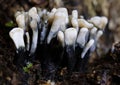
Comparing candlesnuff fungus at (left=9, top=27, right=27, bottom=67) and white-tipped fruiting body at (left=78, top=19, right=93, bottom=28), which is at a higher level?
white-tipped fruiting body at (left=78, top=19, right=93, bottom=28)

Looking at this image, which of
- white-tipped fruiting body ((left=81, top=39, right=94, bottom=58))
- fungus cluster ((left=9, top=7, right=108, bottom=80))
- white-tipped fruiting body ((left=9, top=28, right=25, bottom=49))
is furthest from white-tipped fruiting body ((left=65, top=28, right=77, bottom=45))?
white-tipped fruiting body ((left=9, top=28, right=25, bottom=49))

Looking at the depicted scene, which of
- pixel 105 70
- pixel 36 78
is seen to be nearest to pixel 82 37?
pixel 105 70

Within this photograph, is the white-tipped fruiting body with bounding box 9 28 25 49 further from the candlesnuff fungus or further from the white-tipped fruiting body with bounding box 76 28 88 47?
the white-tipped fruiting body with bounding box 76 28 88 47

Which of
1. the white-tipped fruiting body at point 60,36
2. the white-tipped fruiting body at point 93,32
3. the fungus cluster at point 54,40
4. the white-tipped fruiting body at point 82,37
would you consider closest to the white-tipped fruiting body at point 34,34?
the fungus cluster at point 54,40

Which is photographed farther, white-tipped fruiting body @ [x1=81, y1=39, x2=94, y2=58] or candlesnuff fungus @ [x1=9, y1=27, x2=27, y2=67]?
white-tipped fruiting body @ [x1=81, y1=39, x2=94, y2=58]

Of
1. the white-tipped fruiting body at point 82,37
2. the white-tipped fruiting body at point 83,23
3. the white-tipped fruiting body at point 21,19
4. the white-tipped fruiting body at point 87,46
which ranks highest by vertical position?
the white-tipped fruiting body at point 21,19

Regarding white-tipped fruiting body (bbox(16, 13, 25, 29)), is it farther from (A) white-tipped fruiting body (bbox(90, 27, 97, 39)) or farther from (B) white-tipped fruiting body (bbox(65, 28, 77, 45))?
(A) white-tipped fruiting body (bbox(90, 27, 97, 39))

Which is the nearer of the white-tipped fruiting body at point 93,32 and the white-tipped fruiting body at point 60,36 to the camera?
the white-tipped fruiting body at point 60,36

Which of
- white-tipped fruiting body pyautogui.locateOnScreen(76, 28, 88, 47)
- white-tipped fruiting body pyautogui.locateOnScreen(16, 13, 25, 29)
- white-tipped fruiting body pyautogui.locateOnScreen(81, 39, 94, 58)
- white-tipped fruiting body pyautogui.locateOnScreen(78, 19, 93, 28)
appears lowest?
white-tipped fruiting body pyautogui.locateOnScreen(81, 39, 94, 58)

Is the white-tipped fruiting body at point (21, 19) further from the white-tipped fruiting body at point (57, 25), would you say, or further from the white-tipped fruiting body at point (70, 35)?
the white-tipped fruiting body at point (70, 35)
